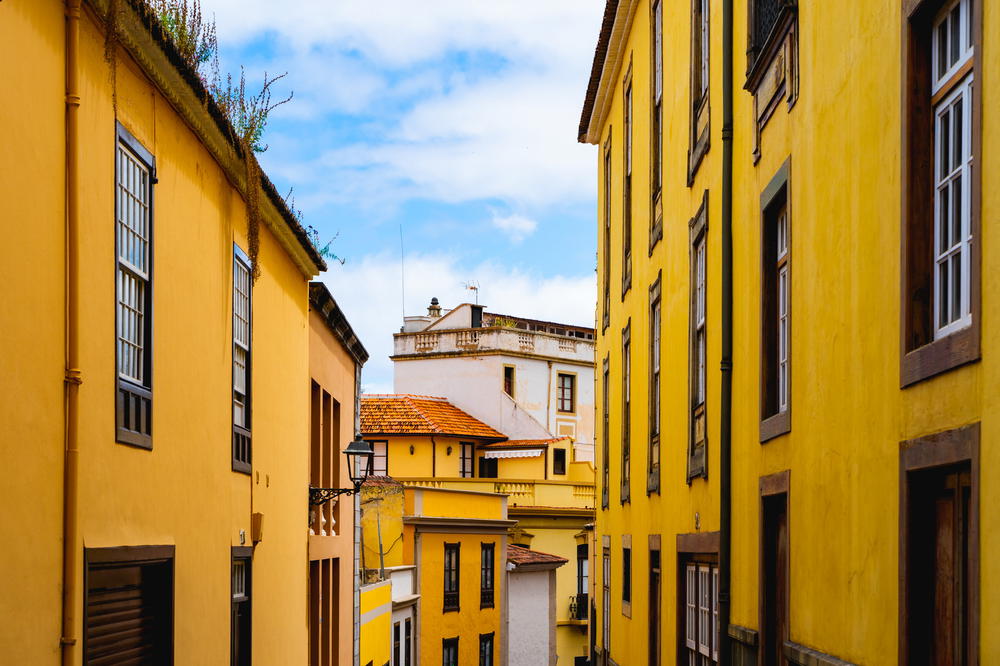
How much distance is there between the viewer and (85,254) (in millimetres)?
9023

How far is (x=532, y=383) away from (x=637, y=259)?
153 ft

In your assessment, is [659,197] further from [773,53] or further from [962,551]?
[962,551]

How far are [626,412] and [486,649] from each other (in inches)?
875

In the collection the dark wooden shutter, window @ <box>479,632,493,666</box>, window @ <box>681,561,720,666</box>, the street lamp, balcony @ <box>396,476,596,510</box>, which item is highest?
the street lamp

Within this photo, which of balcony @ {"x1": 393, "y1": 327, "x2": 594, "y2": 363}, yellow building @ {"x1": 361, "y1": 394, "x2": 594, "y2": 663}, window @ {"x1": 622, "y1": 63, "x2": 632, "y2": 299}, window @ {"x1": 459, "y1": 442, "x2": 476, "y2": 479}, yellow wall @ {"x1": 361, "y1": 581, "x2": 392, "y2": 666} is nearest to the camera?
window @ {"x1": 622, "y1": 63, "x2": 632, "y2": 299}

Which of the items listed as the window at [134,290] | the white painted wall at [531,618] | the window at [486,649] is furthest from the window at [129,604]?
the white painted wall at [531,618]

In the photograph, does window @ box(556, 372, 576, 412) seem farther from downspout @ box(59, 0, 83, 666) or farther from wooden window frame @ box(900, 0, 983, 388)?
wooden window frame @ box(900, 0, 983, 388)

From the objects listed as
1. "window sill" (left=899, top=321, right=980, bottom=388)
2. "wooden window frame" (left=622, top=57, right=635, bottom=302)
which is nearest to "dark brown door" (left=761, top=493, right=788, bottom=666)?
"window sill" (left=899, top=321, right=980, bottom=388)

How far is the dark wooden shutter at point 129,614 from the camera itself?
9.52 meters

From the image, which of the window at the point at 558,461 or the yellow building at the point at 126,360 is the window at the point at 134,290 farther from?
the window at the point at 558,461

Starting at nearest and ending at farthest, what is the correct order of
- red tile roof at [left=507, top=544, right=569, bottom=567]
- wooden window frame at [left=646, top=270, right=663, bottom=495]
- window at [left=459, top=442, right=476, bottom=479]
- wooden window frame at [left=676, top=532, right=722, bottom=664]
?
wooden window frame at [left=676, top=532, right=722, bottom=664] → wooden window frame at [left=646, top=270, right=663, bottom=495] → red tile roof at [left=507, top=544, right=569, bottom=567] → window at [left=459, top=442, right=476, bottom=479]

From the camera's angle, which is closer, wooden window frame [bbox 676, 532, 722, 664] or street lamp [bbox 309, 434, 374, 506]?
wooden window frame [bbox 676, 532, 722, 664]

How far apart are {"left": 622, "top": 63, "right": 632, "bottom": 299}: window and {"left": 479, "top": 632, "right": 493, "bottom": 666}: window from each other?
21998mm

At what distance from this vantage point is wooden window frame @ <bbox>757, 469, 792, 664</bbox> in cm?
1019
